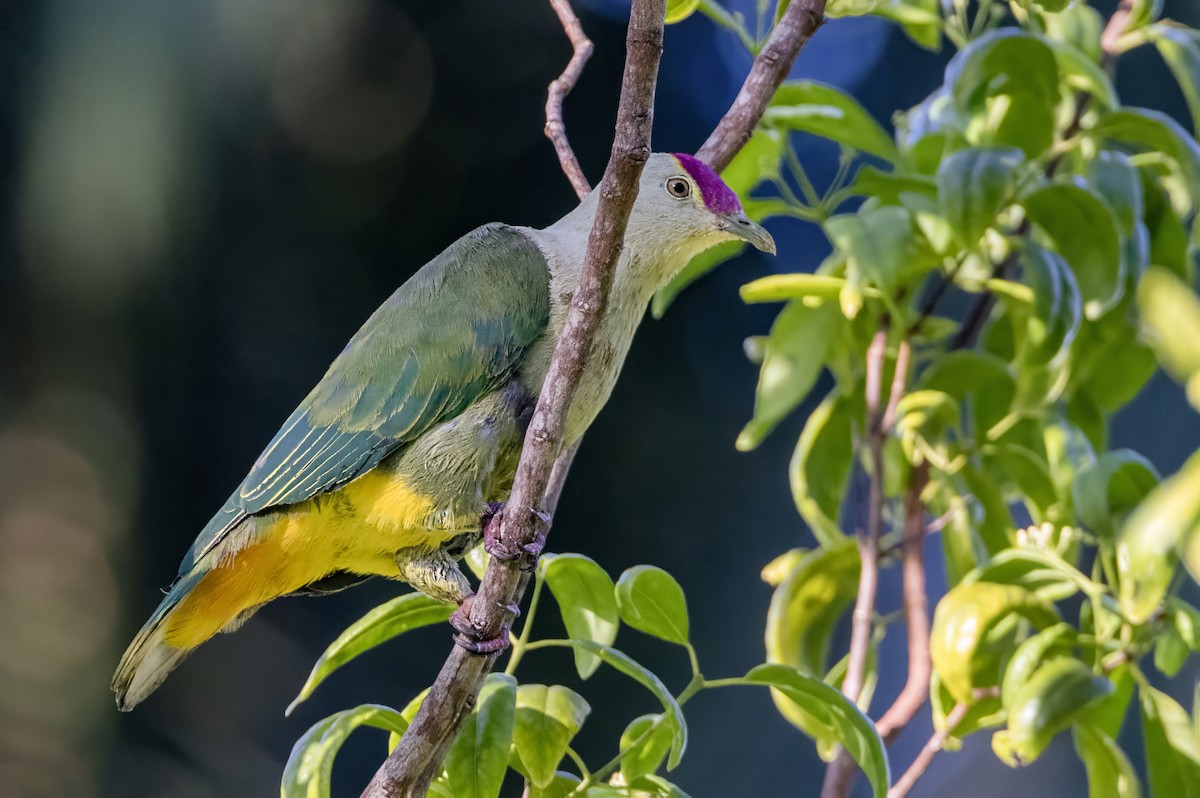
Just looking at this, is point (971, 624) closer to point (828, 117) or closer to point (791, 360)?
point (791, 360)

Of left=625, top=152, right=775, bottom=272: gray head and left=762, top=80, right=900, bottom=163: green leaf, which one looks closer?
left=625, top=152, right=775, bottom=272: gray head

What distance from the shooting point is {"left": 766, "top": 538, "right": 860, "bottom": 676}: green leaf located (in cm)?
129

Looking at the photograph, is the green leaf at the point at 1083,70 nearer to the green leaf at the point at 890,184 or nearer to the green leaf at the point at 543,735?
the green leaf at the point at 890,184

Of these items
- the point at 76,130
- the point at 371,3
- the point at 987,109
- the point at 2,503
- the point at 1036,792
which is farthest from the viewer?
the point at 1036,792

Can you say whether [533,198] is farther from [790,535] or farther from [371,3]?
[790,535]

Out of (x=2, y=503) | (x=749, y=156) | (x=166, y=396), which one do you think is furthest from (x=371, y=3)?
(x=749, y=156)

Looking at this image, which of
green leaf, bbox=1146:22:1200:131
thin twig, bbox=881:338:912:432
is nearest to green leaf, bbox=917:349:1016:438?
thin twig, bbox=881:338:912:432

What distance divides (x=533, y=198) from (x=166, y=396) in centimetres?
95

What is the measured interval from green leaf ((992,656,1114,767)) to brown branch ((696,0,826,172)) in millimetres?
572

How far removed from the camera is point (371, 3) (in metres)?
2.62

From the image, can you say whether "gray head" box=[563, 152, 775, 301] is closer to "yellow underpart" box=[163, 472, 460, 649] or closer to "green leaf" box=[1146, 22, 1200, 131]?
"yellow underpart" box=[163, 472, 460, 649]

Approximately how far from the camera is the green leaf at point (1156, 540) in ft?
2.95

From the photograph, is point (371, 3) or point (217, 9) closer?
point (217, 9)

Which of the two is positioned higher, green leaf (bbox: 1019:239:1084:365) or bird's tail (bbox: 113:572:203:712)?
green leaf (bbox: 1019:239:1084:365)
